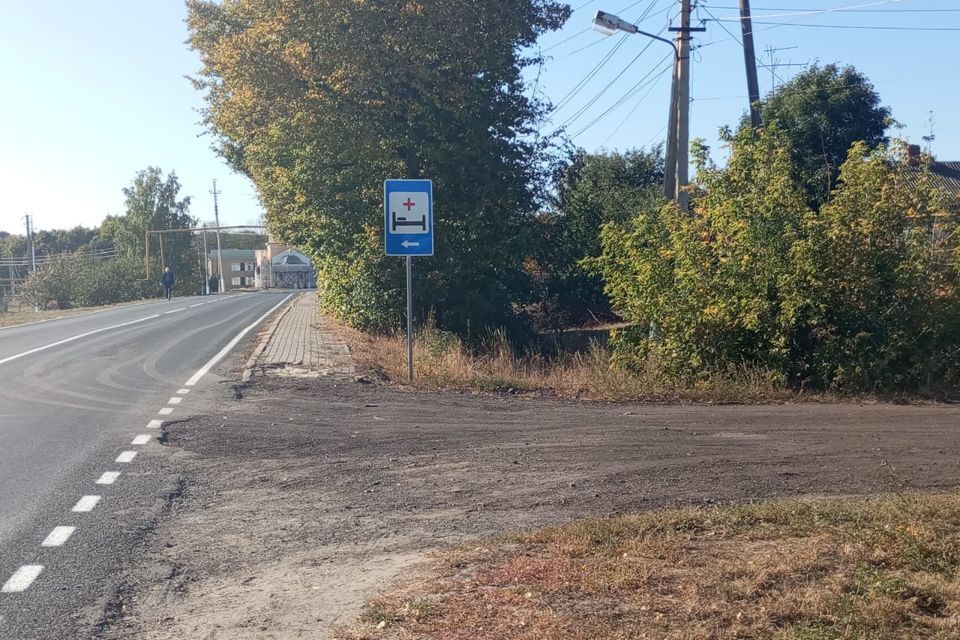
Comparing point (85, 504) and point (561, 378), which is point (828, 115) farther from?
point (85, 504)

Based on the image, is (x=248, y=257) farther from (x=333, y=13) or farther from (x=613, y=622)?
(x=613, y=622)

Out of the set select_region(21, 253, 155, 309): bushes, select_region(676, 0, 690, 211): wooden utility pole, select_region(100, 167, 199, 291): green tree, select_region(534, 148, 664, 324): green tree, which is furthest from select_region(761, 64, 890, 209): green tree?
select_region(100, 167, 199, 291): green tree

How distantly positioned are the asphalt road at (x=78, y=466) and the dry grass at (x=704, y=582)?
188 cm

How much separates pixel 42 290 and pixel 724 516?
6203 centimetres

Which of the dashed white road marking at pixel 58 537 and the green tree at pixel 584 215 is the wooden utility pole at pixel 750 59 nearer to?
the green tree at pixel 584 215

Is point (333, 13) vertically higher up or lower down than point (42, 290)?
higher up

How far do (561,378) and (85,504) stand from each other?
26.1 ft

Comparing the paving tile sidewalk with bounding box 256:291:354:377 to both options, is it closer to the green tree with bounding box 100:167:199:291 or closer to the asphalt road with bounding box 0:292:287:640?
the asphalt road with bounding box 0:292:287:640

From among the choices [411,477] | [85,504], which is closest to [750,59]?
[411,477]

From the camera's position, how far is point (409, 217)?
14523mm

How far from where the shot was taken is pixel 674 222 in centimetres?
1471

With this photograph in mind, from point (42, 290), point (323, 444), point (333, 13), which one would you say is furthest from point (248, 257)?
point (323, 444)

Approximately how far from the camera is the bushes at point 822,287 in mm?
13102

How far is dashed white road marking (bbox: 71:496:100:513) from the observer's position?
719cm
